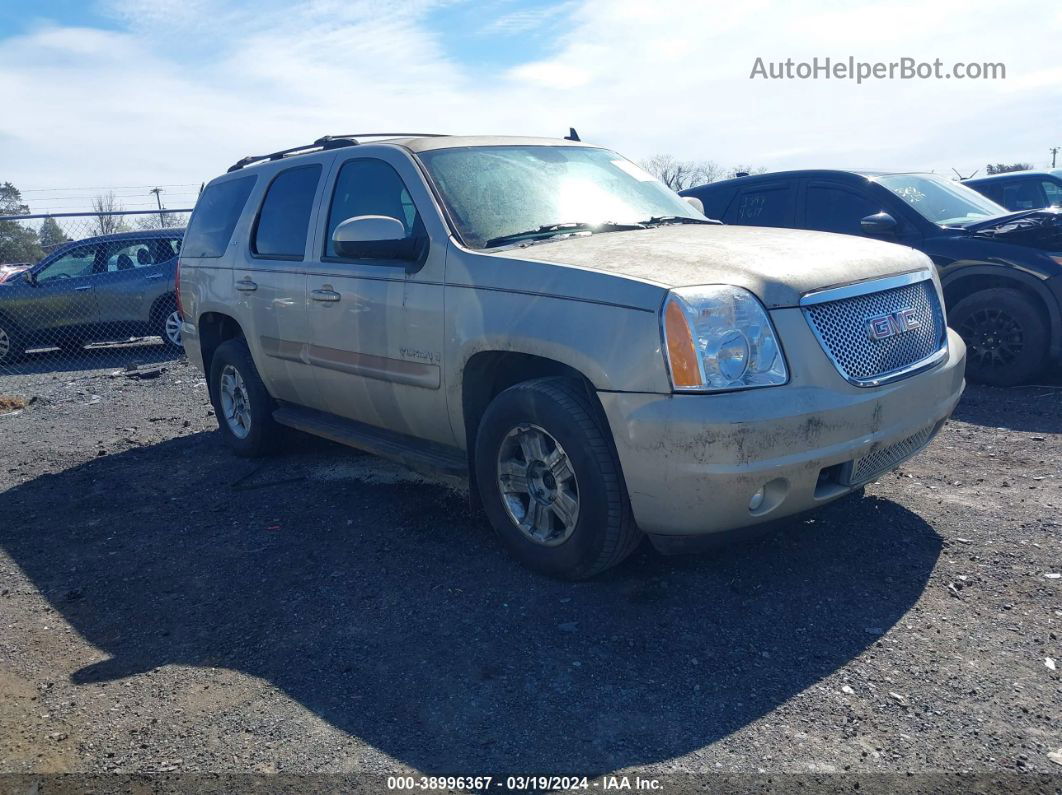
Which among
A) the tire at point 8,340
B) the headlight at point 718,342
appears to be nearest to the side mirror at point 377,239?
the headlight at point 718,342

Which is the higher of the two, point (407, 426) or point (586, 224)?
point (586, 224)

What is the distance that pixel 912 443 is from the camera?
12.5 ft

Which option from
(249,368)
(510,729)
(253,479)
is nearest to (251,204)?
(249,368)

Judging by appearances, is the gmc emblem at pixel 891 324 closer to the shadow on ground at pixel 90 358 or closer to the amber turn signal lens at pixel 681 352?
the amber turn signal lens at pixel 681 352

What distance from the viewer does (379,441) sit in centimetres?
485

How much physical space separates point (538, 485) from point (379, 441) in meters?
1.32

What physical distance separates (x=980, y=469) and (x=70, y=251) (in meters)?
11.7

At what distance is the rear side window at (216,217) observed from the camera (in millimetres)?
6051

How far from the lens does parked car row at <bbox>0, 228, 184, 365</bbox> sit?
12.2 metres

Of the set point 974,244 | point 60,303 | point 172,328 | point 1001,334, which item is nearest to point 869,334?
point 1001,334

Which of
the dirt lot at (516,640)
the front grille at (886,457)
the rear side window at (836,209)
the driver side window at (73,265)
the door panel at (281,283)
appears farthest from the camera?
the driver side window at (73,265)

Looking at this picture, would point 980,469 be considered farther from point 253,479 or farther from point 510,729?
point 253,479

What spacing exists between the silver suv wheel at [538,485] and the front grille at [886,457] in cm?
112

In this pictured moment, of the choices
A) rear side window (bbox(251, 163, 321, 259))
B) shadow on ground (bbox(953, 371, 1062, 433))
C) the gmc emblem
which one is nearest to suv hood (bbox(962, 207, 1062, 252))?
shadow on ground (bbox(953, 371, 1062, 433))
